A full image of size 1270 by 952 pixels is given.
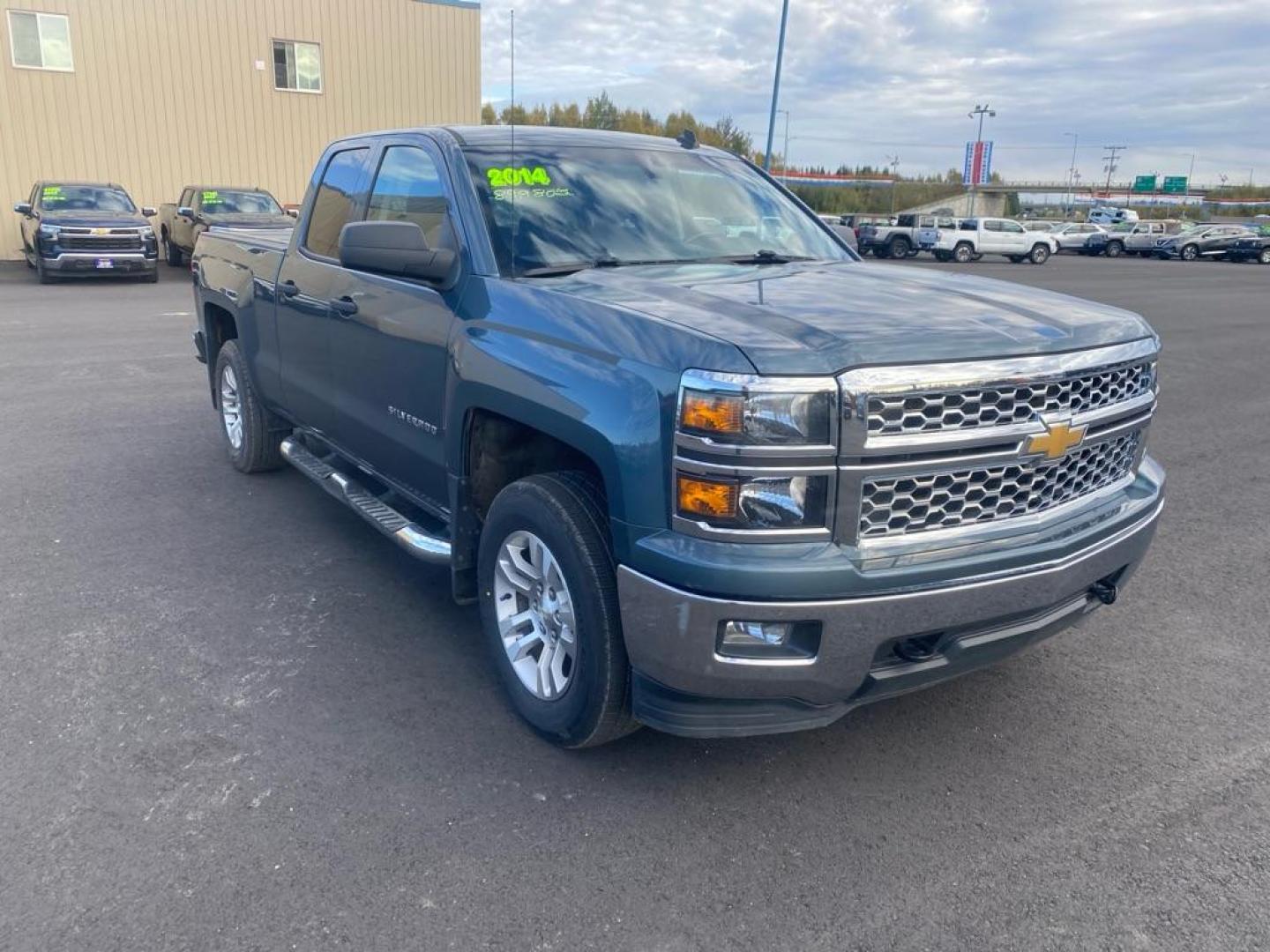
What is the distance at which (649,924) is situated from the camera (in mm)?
2576

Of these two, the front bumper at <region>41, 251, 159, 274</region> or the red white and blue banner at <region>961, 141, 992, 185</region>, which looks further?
the red white and blue banner at <region>961, 141, 992, 185</region>

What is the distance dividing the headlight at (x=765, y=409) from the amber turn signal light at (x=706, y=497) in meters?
0.12

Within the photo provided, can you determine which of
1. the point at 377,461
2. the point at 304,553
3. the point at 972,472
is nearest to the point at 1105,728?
the point at 972,472

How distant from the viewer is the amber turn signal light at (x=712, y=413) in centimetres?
261

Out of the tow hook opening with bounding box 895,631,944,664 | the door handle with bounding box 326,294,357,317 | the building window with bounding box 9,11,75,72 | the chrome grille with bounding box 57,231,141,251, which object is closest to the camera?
the tow hook opening with bounding box 895,631,944,664

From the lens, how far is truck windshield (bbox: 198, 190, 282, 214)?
19.9 m

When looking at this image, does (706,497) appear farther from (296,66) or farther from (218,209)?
(296,66)

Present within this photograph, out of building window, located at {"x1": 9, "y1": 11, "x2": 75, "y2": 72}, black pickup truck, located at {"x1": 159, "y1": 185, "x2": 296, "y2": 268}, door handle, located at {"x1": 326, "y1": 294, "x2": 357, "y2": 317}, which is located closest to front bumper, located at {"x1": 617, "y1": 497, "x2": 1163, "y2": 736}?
door handle, located at {"x1": 326, "y1": 294, "x2": 357, "y2": 317}

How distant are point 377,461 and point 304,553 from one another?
0.86 meters

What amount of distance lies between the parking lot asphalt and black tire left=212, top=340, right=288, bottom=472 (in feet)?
3.55

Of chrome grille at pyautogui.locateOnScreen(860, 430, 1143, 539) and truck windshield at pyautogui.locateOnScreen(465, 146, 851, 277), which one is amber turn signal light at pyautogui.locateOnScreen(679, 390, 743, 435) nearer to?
chrome grille at pyautogui.locateOnScreen(860, 430, 1143, 539)

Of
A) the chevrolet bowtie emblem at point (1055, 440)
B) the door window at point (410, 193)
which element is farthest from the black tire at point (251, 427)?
the chevrolet bowtie emblem at point (1055, 440)

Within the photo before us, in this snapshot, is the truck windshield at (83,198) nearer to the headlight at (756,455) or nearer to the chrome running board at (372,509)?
the chrome running board at (372,509)

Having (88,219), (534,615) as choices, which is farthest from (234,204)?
(534,615)
